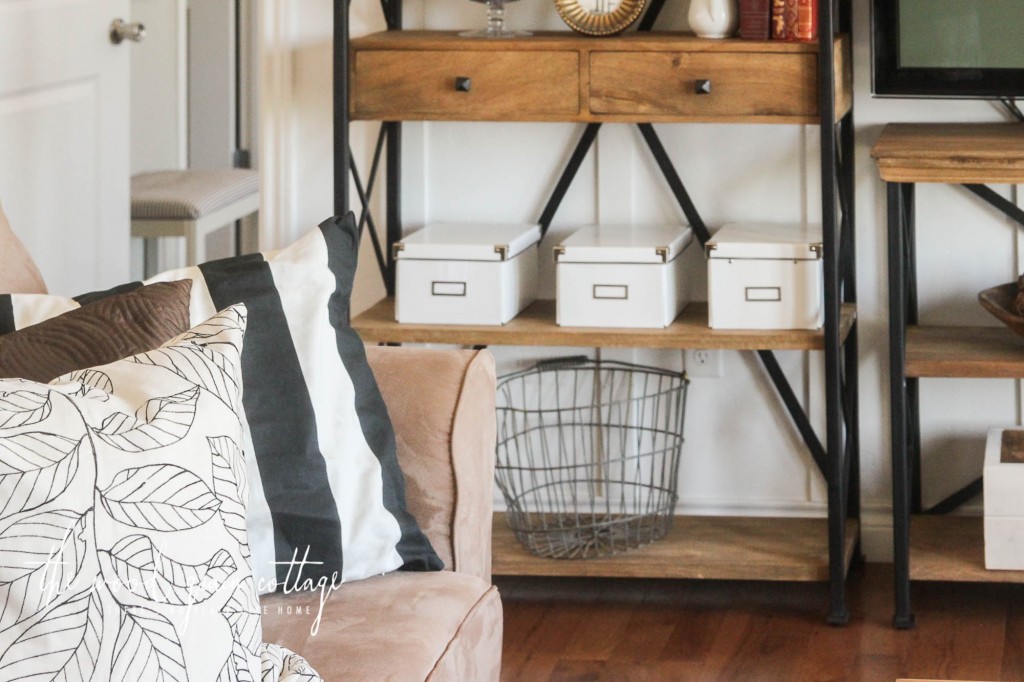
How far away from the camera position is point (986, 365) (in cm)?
245

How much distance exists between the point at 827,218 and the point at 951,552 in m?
0.71

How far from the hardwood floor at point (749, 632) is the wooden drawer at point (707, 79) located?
959 mm

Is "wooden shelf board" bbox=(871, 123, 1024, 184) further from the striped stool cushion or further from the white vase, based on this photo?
the striped stool cushion

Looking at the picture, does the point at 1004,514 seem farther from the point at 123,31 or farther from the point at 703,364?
the point at 123,31

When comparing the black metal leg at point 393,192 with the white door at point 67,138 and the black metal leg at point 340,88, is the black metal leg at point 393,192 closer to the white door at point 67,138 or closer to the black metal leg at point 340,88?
the black metal leg at point 340,88

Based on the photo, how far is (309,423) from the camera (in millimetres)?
1533

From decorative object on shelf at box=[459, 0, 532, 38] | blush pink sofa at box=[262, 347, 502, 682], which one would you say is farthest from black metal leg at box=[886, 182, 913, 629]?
blush pink sofa at box=[262, 347, 502, 682]

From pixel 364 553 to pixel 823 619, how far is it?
1.33 meters

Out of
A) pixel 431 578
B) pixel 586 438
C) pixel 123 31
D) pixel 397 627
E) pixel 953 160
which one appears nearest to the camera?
pixel 397 627

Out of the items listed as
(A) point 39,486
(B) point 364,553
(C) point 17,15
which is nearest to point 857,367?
(B) point 364,553

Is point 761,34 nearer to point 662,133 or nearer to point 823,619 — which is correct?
point 662,133

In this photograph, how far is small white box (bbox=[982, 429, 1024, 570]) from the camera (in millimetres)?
2443

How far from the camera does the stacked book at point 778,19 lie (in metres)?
2.43

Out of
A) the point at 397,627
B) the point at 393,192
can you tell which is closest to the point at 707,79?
the point at 393,192
